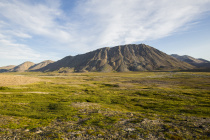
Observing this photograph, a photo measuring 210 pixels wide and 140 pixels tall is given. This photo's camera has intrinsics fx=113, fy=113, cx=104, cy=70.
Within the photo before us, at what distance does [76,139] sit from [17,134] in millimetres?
9446

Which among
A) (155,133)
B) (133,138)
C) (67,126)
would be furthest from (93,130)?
(155,133)

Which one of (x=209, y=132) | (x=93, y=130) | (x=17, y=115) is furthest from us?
(x=17, y=115)

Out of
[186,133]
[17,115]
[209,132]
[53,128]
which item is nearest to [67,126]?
[53,128]

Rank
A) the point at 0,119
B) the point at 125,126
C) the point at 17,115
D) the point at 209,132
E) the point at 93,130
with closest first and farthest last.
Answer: the point at 209,132
the point at 93,130
the point at 125,126
the point at 0,119
the point at 17,115

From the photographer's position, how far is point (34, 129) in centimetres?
1952

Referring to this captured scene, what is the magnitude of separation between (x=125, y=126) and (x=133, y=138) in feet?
14.0

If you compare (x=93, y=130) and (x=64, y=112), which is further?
(x=64, y=112)

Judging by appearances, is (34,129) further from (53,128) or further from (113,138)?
(113,138)

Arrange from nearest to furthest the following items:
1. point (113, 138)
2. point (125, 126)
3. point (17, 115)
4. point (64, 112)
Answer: point (113, 138) → point (125, 126) → point (17, 115) → point (64, 112)

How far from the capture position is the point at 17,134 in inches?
692

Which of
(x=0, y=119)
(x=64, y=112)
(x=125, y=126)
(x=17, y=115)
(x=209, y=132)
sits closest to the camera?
(x=209, y=132)

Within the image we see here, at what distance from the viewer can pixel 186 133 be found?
17734mm

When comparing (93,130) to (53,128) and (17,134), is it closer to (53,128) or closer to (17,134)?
(53,128)

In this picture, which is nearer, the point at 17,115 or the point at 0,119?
the point at 0,119
